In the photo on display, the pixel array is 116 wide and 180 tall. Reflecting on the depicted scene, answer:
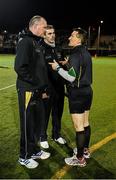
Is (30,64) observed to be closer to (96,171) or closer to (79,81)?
(79,81)

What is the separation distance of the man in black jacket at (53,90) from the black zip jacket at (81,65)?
0.97 metres

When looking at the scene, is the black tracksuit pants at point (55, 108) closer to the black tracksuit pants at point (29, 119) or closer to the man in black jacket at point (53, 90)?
the man in black jacket at point (53, 90)

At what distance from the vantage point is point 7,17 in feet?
266

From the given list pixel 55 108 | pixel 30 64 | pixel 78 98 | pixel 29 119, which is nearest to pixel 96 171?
pixel 78 98

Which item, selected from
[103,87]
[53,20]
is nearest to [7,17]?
[53,20]

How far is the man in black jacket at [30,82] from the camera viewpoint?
529 cm

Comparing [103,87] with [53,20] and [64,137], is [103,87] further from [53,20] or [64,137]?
[53,20]

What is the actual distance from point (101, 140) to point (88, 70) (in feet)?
7.23

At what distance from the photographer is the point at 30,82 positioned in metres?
5.43

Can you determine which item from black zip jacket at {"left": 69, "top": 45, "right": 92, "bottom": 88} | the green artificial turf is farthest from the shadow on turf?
black zip jacket at {"left": 69, "top": 45, "right": 92, "bottom": 88}

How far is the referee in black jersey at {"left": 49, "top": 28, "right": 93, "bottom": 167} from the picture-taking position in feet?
17.8

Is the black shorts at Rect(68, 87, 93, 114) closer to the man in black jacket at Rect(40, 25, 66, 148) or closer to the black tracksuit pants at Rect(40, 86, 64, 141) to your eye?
the man in black jacket at Rect(40, 25, 66, 148)

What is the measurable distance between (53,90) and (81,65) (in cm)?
150

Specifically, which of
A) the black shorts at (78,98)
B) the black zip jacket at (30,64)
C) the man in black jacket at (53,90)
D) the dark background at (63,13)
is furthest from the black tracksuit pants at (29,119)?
the dark background at (63,13)
